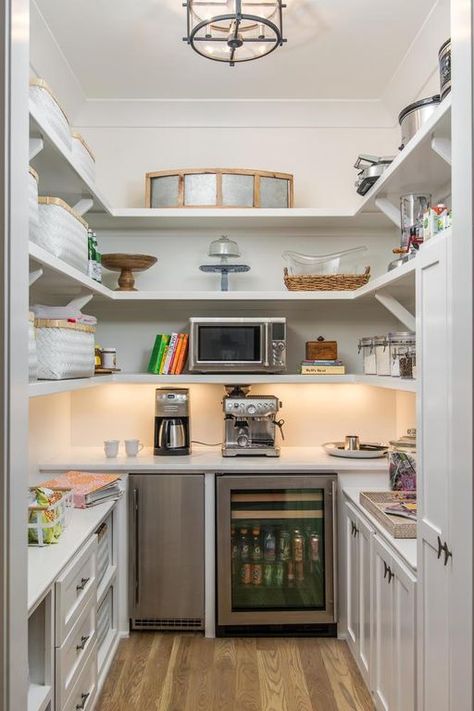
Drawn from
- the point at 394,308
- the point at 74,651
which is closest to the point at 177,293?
the point at 394,308

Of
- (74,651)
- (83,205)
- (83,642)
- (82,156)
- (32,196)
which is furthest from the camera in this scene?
(83,205)

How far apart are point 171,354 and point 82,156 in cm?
118

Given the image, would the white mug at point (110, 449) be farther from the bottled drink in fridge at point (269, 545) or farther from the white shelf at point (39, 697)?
the white shelf at point (39, 697)

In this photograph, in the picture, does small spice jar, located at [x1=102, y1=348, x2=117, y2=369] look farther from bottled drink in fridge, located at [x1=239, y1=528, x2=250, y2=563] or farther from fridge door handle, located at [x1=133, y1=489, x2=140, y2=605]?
bottled drink in fridge, located at [x1=239, y1=528, x2=250, y2=563]

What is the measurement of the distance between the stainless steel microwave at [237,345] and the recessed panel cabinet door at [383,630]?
1189 millimetres

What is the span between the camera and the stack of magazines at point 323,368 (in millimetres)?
3246

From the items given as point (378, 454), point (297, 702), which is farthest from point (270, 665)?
point (378, 454)

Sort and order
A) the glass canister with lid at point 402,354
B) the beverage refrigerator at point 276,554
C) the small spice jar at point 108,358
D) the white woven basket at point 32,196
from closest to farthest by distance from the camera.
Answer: the white woven basket at point 32,196, the glass canister with lid at point 402,354, the beverage refrigerator at point 276,554, the small spice jar at point 108,358

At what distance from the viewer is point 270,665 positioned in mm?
2691

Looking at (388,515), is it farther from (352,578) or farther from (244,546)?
(244,546)

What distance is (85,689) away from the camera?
7.09 feet

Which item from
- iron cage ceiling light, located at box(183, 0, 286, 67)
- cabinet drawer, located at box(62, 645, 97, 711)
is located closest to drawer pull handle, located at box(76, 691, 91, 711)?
cabinet drawer, located at box(62, 645, 97, 711)

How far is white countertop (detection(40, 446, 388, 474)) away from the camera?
9.78 feet

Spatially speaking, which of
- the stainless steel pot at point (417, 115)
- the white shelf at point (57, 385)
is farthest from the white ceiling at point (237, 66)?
the white shelf at point (57, 385)
